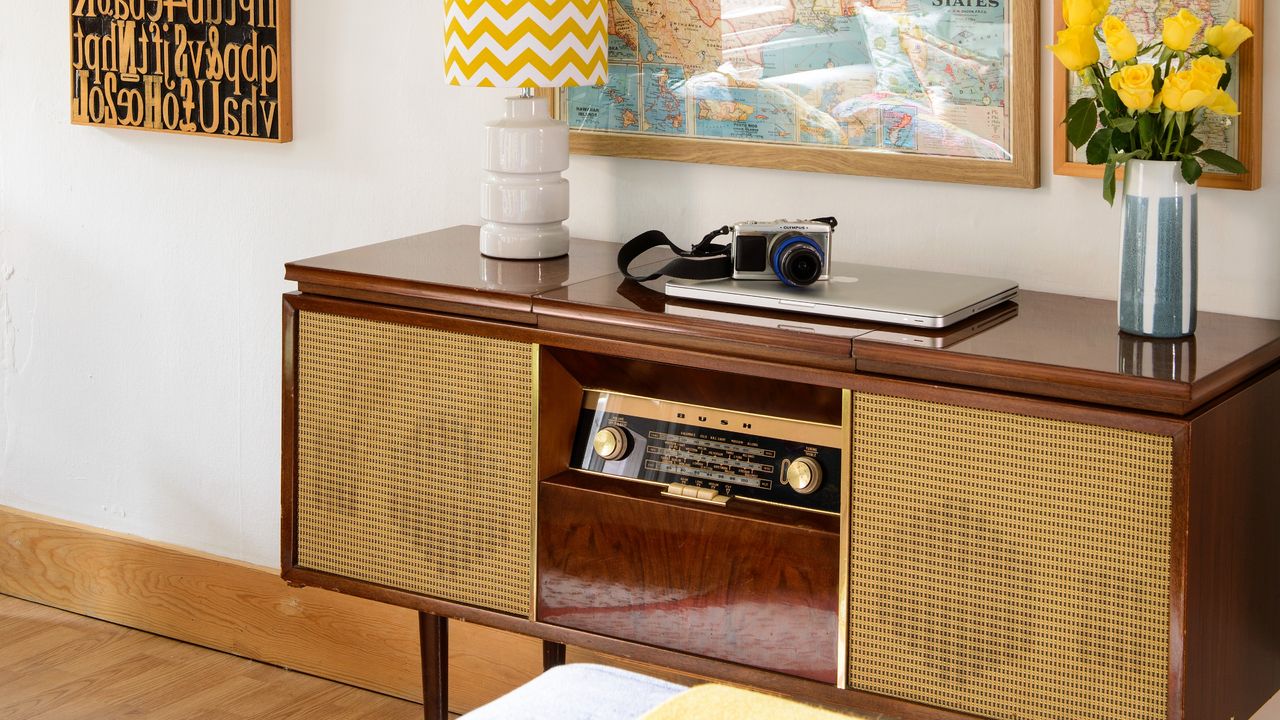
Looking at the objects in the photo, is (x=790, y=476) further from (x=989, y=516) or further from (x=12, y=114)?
(x=12, y=114)

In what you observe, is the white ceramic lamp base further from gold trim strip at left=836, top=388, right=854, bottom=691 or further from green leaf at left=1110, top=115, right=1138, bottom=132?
green leaf at left=1110, top=115, right=1138, bottom=132

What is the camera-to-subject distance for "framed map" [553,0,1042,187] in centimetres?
199

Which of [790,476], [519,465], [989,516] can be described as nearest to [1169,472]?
[989,516]

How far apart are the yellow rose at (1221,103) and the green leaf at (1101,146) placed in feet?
0.38

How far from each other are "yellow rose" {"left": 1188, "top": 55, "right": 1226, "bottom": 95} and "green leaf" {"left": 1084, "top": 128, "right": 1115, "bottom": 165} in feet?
0.44

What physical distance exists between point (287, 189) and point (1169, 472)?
175cm

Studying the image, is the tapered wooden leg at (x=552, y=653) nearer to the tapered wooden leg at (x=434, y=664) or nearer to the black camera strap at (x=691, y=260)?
the tapered wooden leg at (x=434, y=664)

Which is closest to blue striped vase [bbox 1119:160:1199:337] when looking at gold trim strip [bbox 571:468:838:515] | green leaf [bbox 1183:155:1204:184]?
green leaf [bbox 1183:155:1204:184]

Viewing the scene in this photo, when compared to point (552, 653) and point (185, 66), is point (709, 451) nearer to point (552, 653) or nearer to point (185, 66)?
point (552, 653)

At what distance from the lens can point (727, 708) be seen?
3.86ft

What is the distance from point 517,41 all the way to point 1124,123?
0.84 meters

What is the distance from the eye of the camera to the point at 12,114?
3.03 meters

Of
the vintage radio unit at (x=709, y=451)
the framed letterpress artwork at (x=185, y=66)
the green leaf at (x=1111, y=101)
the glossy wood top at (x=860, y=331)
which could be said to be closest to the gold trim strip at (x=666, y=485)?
the vintage radio unit at (x=709, y=451)

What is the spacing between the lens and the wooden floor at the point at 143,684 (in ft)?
8.91
